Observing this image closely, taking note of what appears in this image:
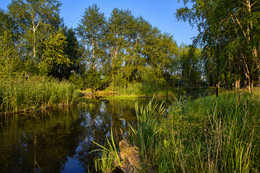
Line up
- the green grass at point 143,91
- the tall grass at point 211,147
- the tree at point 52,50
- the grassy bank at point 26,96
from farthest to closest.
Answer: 1. the tree at point 52,50
2. the green grass at point 143,91
3. the grassy bank at point 26,96
4. the tall grass at point 211,147

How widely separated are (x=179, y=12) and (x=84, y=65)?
65.8 feet

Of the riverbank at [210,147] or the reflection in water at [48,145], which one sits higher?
the riverbank at [210,147]

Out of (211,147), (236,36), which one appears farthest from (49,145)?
(236,36)

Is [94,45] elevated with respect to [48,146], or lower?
elevated

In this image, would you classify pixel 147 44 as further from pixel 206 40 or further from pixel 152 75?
pixel 206 40

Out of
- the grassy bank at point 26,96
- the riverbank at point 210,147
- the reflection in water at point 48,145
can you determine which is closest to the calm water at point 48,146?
the reflection in water at point 48,145

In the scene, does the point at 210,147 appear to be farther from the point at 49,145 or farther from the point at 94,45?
the point at 94,45

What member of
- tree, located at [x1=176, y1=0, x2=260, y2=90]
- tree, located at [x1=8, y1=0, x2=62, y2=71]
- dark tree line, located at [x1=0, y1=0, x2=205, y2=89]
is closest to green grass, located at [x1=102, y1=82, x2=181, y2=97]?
dark tree line, located at [x1=0, y1=0, x2=205, y2=89]

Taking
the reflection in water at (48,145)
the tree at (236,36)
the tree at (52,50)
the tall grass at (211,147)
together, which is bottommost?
the reflection in water at (48,145)

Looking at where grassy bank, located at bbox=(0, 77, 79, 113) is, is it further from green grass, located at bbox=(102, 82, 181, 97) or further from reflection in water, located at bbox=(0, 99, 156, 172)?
green grass, located at bbox=(102, 82, 181, 97)

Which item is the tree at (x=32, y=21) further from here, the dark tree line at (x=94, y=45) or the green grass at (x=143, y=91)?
the green grass at (x=143, y=91)

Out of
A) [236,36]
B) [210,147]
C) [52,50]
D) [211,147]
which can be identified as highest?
[52,50]

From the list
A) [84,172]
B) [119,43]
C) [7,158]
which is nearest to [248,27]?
[84,172]

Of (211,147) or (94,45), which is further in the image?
(94,45)
